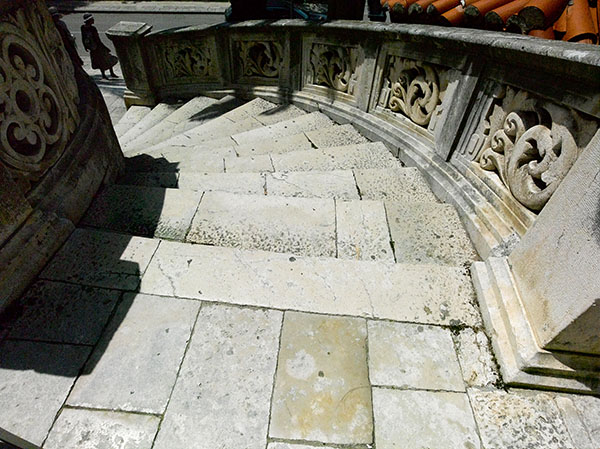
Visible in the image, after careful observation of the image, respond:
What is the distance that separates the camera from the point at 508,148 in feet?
6.73

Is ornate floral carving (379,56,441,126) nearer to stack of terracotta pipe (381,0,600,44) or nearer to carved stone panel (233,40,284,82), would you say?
stack of terracotta pipe (381,0,600,44)

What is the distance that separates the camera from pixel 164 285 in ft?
6.04

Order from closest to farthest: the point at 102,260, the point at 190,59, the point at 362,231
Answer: the point at 102,260
the point at 362,231
the point at 190,59

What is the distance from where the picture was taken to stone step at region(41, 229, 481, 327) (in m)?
1.79

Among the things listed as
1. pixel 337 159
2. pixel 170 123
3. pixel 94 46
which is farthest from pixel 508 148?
pixel 94 46

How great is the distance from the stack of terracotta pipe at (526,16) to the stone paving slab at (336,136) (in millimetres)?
1391

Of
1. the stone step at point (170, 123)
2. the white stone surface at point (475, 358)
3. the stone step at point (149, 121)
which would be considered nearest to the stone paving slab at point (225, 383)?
the white stone surface at point (475, 358)

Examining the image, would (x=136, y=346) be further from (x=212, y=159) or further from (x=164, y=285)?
(x=212, y=159)

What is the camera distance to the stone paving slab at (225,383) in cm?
135

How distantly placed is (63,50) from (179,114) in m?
3.56

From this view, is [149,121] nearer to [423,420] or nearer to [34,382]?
[34,382]

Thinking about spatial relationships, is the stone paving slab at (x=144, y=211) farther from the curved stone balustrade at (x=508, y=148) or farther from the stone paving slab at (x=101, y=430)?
the curved stone balustrade at (x=508, y=148)

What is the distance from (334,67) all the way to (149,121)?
3.66 meters

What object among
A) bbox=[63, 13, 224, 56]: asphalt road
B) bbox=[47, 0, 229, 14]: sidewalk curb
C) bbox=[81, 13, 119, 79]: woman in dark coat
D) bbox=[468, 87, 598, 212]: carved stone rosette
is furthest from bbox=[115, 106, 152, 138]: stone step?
bbox=[47, 0, 229, 14]: sidewalk curb
